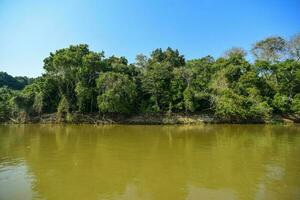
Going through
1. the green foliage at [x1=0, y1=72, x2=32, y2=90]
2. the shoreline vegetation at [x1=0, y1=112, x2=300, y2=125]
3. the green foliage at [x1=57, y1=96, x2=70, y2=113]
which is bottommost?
the shoreline vegetation at [x1=0, y1=112, x2=300, y2=125]

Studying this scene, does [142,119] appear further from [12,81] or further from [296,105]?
[12,81]

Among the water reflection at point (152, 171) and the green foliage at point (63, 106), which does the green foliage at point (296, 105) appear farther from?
the green foliage at point (63, 106)

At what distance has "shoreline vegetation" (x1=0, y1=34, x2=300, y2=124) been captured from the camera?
2848 cm

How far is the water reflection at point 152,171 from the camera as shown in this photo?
7297 millimetres

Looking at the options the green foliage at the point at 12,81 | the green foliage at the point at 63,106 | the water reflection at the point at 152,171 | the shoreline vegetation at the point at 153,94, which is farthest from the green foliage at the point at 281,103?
the green foliage at the point at 12,81

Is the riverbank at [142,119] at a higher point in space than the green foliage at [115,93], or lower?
lower

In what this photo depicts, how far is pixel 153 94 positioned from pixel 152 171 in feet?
70.5

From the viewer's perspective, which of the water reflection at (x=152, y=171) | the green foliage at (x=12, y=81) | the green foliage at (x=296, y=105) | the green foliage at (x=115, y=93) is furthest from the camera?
the green foliage at (x=12, y=81)

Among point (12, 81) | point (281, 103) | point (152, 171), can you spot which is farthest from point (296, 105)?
point (12, 81)

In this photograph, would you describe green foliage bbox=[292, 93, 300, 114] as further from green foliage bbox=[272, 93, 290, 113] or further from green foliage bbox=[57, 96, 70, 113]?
green foliage bbox=[57, 96, 70, 113]

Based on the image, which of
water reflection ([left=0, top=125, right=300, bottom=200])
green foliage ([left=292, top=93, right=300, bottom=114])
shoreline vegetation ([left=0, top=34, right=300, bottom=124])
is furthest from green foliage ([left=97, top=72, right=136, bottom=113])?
green foliage ([left=292, top=93, right=300, bottom=114])

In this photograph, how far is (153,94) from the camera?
30688 mm

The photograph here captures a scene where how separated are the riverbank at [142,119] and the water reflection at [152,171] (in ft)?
47.3

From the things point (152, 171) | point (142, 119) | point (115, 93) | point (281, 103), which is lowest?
point (152, 171)
